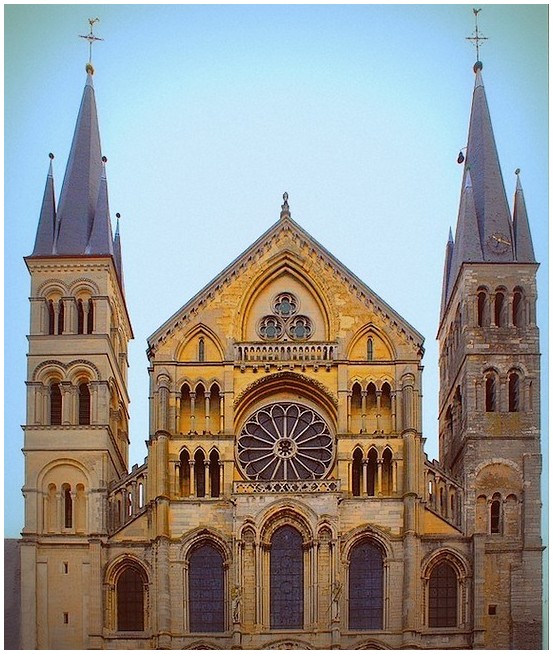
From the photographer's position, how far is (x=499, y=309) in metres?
44.7

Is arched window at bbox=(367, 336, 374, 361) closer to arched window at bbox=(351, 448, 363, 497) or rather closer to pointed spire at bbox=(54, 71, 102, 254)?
arched window at bbox=(351, 448, 363, 497)

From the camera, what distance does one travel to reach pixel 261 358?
1727 inches

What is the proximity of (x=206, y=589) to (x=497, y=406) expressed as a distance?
26.6ft

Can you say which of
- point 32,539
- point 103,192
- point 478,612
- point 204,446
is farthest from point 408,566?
point 103,192

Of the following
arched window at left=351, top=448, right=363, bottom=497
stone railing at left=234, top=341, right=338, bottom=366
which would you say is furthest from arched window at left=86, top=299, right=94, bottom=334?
arched window at left=351, top=448, right=363, bottom=497

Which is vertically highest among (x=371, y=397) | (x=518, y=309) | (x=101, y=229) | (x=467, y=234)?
(x=101, y=229)

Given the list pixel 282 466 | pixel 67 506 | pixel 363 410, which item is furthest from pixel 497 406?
pixel 67 506

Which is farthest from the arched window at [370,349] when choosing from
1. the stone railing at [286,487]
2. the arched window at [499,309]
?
the stone railing at [286,487]

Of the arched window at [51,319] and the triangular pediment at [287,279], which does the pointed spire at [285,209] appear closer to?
the triangular pediment at [287,279]

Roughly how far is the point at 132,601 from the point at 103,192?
10.9m

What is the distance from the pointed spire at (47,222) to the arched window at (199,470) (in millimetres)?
6413

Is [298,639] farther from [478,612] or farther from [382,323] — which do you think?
[382,323]

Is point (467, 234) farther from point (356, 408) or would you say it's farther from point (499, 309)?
point (356, 408)

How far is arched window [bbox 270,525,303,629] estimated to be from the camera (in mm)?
41812
